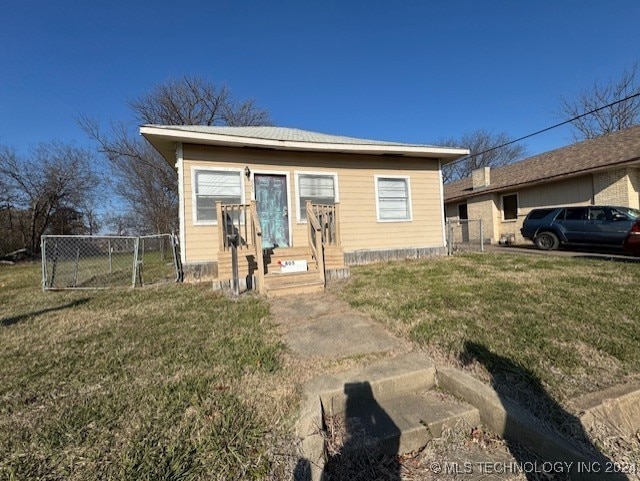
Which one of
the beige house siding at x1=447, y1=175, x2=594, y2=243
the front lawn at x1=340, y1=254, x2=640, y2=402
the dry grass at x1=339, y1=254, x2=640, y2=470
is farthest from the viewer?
the beige house siding at x1=447, y1=175, x2=594, y2=243

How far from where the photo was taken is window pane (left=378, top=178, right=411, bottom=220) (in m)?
8.19

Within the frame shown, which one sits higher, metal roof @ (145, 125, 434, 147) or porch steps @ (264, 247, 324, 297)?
metal roof @ (145, 125, 434, 147)

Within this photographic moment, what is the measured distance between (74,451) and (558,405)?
2670mm

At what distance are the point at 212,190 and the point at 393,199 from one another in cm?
473

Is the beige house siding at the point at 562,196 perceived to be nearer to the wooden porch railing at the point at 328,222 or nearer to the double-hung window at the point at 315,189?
the double-hung window at the point at 315,189

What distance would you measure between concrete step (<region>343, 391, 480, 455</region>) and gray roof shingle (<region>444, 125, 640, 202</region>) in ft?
41.7

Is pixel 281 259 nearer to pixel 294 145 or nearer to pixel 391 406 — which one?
pixel 294 145

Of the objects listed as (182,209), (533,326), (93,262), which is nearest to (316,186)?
(182,209)

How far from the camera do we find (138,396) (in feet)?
6.64

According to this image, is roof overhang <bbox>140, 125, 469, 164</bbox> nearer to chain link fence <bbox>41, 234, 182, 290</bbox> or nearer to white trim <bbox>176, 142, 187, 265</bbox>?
white trim <bbox>176, 142, 187, 265</bbox>

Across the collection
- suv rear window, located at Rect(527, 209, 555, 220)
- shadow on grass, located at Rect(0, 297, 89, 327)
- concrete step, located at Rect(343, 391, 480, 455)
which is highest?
suv rear window, located at Rect(527, 209, 555, 220)

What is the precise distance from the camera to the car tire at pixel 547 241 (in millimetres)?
10243

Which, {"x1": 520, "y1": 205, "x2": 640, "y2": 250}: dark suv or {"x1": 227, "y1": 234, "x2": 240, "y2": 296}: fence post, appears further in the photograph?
{"x1": 520, "y1": 205, "x2": 640, "y2": 250}: dark suv

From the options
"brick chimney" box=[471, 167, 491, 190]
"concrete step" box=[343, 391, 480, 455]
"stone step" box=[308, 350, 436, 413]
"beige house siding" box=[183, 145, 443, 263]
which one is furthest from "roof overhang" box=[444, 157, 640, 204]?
"concrete step" box=[343, 391, 480, 455]
